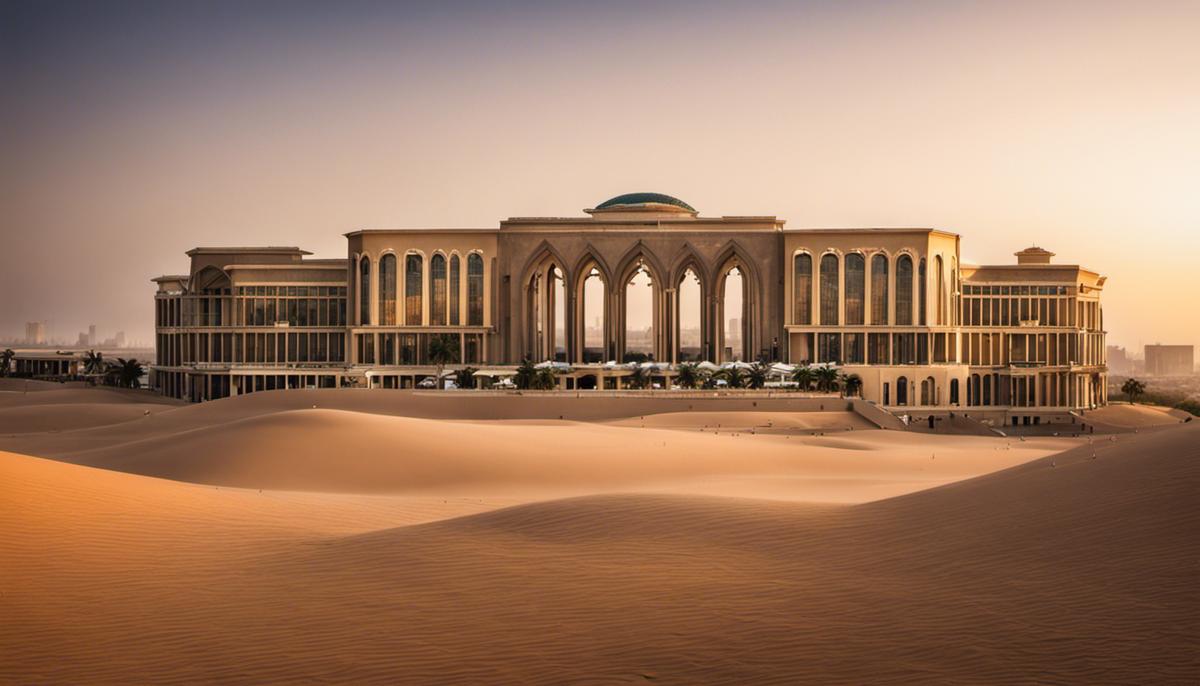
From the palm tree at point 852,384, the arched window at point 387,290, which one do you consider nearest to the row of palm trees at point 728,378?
the palm tree at point 852,384

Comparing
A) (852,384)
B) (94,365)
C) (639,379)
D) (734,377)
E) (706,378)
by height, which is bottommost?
(852,384)

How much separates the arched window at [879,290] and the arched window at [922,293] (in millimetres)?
2378

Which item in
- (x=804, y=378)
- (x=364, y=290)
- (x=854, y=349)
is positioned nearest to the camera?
(x=804, y=378)

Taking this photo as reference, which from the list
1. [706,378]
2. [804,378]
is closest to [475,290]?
[706,378]

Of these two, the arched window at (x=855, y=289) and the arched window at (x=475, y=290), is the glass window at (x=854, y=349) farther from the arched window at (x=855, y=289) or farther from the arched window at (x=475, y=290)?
the arched window at (x=475, y=290)

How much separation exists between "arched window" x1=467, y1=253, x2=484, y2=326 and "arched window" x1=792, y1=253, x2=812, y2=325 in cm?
2450

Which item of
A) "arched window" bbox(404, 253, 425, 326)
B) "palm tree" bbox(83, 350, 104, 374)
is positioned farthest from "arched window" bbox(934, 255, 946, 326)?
"palm tree" bbox(83, 350, 104, 374)

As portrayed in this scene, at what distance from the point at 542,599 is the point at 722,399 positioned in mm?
45138

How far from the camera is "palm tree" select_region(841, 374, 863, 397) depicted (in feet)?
238

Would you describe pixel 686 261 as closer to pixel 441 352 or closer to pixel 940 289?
pixel 940 289

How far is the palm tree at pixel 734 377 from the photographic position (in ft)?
208

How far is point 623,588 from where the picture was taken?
1448 centimetres

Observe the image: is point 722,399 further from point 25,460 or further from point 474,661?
point 474,661

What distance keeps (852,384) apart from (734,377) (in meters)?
13.4
